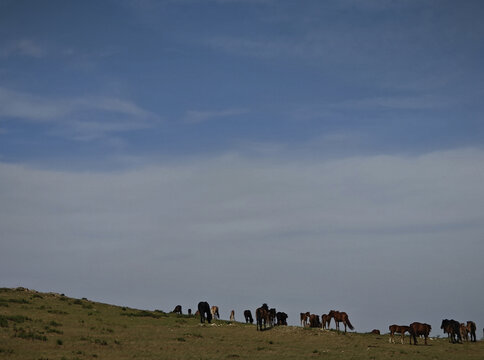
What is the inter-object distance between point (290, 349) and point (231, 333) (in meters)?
7.38

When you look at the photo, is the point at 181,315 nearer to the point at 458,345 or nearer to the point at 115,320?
the point at 115,320

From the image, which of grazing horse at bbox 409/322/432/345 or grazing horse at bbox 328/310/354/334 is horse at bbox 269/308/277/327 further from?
grazing horse at bbox 409/322/432/345

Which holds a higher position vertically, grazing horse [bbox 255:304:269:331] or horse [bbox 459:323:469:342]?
grazing horse [bbox 255:304:269:331]

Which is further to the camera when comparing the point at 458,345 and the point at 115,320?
the point at 115,320

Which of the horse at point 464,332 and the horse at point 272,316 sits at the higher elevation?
the horse at point 272,316

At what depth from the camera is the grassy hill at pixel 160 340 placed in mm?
35594

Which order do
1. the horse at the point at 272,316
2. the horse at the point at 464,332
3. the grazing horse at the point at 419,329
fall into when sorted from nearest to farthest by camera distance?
1. the grazing horse at the point at 419,329
2. the horse at the point at 272,316
3. the horse at the point at 464,332

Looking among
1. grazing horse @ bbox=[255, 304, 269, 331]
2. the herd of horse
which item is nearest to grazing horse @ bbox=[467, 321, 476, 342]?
the herd of horse

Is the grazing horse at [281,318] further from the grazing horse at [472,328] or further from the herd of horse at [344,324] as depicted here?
the grazing horse at [472,328]

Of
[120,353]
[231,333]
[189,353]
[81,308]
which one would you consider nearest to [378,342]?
[231,333]

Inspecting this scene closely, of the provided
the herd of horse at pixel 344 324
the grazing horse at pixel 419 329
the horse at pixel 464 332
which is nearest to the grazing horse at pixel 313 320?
the herd of horse at pixel 344 324

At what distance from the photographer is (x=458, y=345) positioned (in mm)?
46438

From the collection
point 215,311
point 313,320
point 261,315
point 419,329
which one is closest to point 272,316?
point 261,315

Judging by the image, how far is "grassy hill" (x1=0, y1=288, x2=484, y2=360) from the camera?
35.6 m
